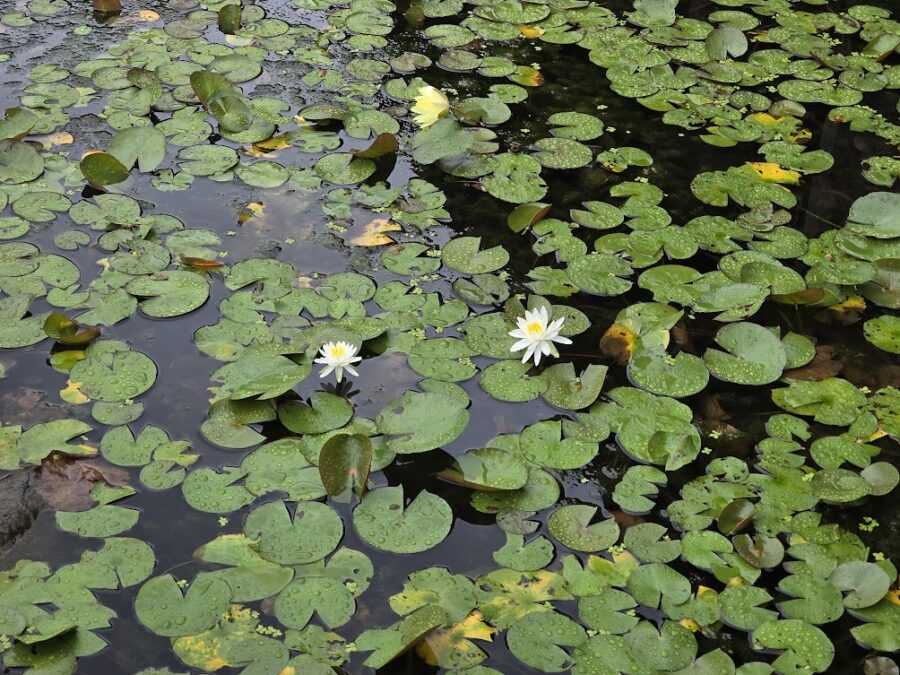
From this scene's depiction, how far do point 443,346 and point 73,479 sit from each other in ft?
4.15

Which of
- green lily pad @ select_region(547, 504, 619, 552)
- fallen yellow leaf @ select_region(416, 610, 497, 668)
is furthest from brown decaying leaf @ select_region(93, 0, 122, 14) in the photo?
fallen yellow leaf @ select_region(416, 610, 497, 668)

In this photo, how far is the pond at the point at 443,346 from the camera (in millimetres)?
2498

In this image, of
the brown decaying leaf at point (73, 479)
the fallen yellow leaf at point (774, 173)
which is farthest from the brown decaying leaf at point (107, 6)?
the fallen yellow leaf at point (774, 173)

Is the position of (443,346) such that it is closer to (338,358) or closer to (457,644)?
(338,358)

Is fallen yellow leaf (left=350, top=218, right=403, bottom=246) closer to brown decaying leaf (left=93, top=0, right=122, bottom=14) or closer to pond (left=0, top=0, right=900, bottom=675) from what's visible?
pond (left=0, top=0, right=900, bottom=675)

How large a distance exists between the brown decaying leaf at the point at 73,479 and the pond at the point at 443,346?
0.01m

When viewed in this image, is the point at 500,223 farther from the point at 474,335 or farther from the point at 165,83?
the point at 165,83

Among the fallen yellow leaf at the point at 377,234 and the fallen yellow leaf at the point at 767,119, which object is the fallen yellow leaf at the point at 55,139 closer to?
the fallen yellow leaf at the point at 377,234

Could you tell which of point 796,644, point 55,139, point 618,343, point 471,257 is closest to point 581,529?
point 796,644

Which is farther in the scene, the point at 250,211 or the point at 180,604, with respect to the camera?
the point at 250,211

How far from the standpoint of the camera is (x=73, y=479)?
2791 millimetres

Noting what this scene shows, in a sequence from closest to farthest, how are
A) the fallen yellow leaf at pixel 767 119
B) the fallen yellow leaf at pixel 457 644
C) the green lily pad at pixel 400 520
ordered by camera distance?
1. the fallen yellow leaf at pixel 457 644
2. the green lily pad at pixel 400 520
3. the fallen yellow leaf at pixel 767 119

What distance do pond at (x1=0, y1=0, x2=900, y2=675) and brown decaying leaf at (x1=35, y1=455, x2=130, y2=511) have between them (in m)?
0.01

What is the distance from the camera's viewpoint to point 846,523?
2785 millimetres
